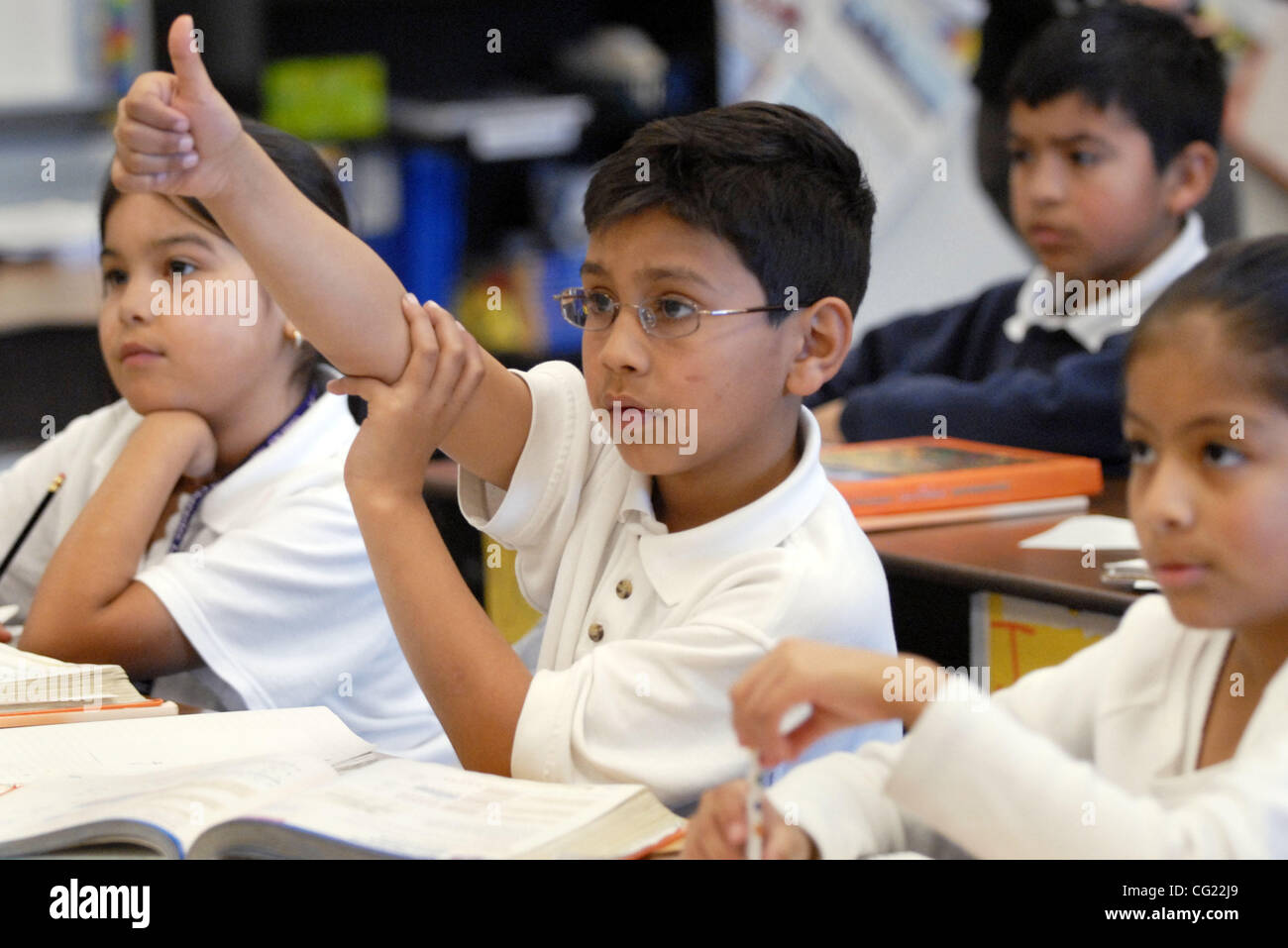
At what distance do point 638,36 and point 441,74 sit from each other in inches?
19.7

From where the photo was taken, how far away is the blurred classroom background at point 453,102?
3576 millimetres

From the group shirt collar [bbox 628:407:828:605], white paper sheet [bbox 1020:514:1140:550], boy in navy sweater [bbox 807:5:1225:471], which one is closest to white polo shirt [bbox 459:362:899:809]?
shirt collar [bbox 628:407:828:605]

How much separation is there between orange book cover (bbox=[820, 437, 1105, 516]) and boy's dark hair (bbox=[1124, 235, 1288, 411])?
0.96 m

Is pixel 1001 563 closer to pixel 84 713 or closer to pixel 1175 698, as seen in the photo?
pixel 1175 698

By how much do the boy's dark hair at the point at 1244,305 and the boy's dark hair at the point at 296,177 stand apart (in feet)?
3.16

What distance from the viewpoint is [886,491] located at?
6.10 ft

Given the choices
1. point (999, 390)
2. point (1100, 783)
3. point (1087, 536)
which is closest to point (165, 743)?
point (1100, 783)

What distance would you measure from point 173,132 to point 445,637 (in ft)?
1.35

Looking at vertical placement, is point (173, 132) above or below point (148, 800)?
above

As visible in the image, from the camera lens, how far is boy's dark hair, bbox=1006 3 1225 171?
2.42m

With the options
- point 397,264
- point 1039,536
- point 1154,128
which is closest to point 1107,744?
point 1039,536

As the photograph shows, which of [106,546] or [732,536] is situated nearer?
[732,536]

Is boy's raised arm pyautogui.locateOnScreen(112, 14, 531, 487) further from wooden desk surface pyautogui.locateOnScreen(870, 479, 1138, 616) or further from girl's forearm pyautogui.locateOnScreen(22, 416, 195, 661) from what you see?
wooden desk surface pyautogui.locateOnScreen(870, 479, 1138, 616)

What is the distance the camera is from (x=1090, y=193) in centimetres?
244
